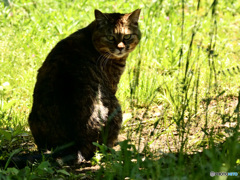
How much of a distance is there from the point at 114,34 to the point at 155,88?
0.86 m

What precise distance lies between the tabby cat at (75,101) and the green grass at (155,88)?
205 millimetres

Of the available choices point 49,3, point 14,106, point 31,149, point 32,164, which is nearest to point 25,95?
point 14,106

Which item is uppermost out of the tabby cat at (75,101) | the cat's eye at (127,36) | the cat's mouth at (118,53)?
the cat's eye at (127,36)

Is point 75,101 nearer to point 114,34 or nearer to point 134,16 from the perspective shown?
point 114,34

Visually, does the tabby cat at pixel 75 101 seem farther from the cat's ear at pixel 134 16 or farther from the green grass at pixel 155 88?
the cat's ear at pixel 134 16

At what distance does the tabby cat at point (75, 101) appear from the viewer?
10.0 ft

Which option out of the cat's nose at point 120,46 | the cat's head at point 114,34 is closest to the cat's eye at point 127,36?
the cat's head at point 114,34

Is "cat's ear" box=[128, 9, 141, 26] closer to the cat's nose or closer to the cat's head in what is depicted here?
the cat's head

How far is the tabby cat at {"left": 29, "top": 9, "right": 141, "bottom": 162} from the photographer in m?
3.05

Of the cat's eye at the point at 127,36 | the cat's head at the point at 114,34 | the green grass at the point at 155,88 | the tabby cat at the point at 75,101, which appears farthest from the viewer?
the cat's eye at the point at 127,36

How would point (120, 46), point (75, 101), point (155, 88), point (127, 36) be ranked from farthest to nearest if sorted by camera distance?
point (155, 88) → point (127, 36) → point (120, 46) → point (75, 101)

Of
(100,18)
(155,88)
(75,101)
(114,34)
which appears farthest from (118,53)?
(75,101)

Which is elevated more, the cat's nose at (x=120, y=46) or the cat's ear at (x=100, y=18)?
the cat's ear at (x=100, y=18)

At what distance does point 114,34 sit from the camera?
3.74 m
